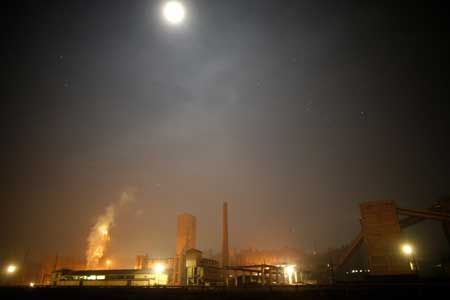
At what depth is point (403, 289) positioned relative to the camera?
19.1 m

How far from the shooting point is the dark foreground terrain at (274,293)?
18.6 metres

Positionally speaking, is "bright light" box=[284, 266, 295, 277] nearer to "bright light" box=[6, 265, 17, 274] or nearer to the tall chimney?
the tall chimney

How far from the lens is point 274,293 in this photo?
65.8ft

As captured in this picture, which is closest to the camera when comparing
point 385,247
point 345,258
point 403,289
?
point 403,289

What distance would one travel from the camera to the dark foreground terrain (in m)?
18.6

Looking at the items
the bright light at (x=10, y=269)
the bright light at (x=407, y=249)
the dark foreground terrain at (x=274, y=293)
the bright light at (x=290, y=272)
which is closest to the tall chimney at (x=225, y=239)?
the bright light at (x=290, y=272)

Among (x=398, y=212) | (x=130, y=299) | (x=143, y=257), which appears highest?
(x=398, y=212)

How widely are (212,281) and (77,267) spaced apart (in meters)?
70.6

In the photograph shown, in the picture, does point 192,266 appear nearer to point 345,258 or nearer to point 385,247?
point 385,247

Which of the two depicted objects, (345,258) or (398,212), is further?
(345,258)

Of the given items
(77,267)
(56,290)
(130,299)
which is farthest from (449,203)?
(77,267)

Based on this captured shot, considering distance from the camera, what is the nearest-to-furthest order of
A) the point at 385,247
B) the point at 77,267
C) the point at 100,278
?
the point at 385,247
the point at 100,278
the point at 77,267

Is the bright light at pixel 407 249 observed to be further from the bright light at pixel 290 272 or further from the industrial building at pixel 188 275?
the industrial building at pixel 188 275

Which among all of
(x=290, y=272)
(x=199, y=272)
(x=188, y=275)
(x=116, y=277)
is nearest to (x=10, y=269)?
(x=116, y=277)
